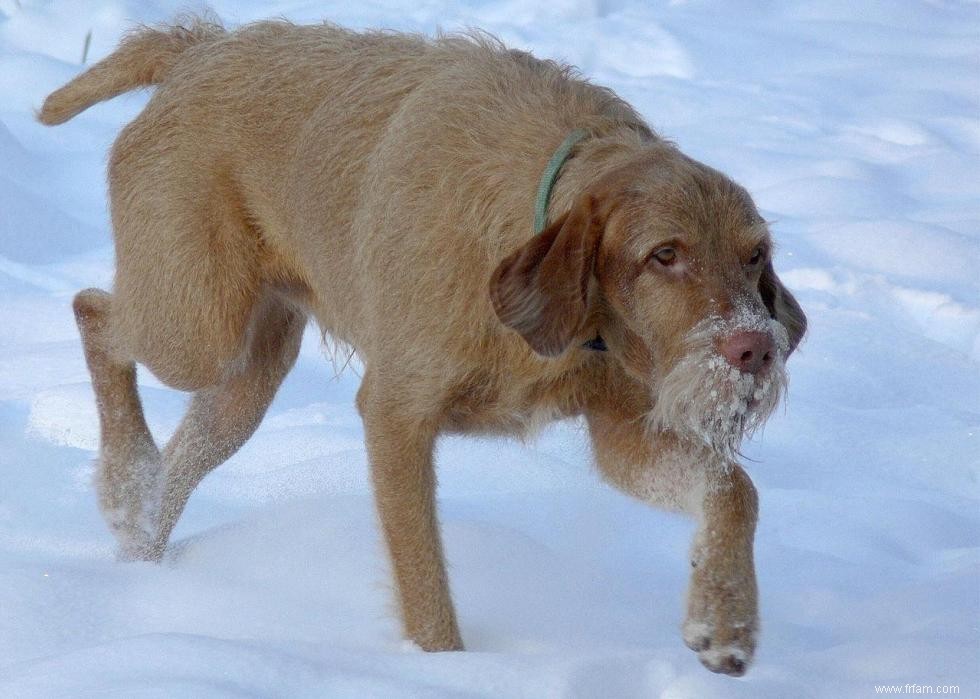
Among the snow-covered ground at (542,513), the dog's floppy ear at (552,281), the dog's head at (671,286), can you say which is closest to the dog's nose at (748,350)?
the dog's head at (671,286)

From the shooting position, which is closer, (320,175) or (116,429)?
(320,175)

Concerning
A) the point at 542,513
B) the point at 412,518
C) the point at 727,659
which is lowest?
the point at 542,513

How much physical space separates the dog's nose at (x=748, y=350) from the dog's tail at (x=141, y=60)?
2.33 meters

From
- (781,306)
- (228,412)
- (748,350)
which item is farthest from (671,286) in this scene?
(228,412)

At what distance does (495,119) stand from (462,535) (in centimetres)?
153

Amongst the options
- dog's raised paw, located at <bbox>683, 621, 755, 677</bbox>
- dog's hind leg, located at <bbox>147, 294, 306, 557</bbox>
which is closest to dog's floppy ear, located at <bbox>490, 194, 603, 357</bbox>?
dog's raised paw, located at <bbox>683, 621, 755, 677</bbox>

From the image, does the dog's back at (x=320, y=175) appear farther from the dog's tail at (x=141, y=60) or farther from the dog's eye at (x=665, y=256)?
the dog's eye at (x=665, y=256)

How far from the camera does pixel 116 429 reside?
15.9 feet

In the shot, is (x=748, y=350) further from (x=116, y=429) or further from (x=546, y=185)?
(x=116, y=429)

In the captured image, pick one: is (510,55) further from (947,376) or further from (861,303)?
(861,303)

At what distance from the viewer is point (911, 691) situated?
342 centimetres

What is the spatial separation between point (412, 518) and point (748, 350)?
3.76ft

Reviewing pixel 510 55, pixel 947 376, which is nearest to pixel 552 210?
pixel 510 55

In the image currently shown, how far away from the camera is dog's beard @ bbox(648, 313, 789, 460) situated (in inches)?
120
